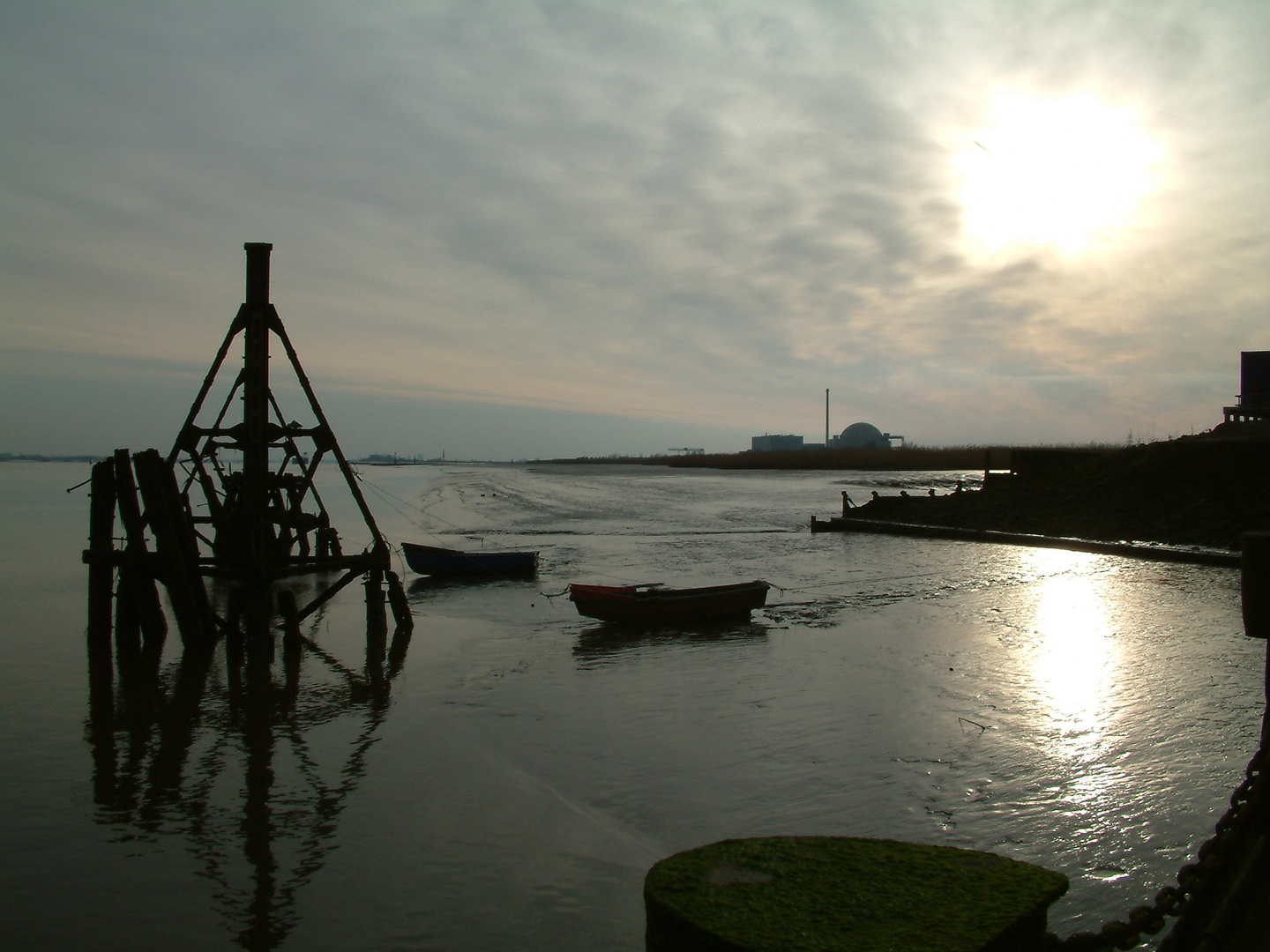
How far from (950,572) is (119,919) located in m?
21.2

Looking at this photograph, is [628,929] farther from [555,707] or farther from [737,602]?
[737,602]

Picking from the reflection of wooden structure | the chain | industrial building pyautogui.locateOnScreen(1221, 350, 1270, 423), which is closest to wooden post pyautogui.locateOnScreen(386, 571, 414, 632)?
the reflection of wooden structure

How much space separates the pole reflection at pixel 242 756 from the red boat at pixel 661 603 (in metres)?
3.58

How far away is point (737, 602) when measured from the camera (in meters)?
16.8

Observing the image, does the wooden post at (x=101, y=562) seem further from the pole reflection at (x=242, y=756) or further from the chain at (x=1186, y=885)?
the chain at (x=1186, y=885)

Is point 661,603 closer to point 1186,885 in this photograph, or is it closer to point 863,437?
point 1186,885

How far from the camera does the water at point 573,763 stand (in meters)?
6.30

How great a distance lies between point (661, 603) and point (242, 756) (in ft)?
27.3

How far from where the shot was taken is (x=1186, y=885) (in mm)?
3512

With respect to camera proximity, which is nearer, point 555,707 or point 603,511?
point 555,707

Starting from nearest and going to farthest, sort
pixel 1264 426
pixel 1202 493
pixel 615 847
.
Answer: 1. pixel 615 847
2. pixel 1202 493
3. pixel 1264 426

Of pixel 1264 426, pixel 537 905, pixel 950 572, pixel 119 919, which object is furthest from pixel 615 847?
pixel 1264 426

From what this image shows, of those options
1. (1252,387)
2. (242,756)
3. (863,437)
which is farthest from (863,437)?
(242,756)

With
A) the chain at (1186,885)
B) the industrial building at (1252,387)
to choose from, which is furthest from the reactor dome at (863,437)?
the chain at (1186,885)
